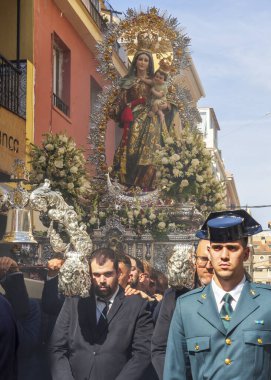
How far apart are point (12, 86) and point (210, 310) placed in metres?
10.9

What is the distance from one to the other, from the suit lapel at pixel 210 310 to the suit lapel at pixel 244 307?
0.07 m

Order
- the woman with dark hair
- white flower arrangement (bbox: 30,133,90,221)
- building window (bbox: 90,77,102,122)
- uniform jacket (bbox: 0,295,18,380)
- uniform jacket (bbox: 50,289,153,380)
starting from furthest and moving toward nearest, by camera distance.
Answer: building window (bbox: 90,77,102,122) < the woman with dark hair < white flower arrangement (bbox: 30,133,90,221) < uniform jacket (bbox: 50,289,153,380) < uniform jacket (bbox: 0,295,18,380)

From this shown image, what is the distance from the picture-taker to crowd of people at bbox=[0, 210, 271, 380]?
4.76 m

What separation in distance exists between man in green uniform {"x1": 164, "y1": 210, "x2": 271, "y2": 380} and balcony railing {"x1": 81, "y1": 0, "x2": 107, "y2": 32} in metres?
14.9

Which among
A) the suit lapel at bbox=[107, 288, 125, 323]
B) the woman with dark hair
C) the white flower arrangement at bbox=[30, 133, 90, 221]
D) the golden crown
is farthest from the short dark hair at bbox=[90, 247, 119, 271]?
the golden crown

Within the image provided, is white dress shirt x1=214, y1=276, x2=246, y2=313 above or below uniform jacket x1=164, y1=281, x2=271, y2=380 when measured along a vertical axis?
above

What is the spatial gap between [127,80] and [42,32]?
8.04 feet

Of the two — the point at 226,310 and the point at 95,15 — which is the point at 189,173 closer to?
the point at 226,310

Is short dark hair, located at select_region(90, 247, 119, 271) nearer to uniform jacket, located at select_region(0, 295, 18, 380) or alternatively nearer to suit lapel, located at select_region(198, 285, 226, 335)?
suit lapel, located at select_region(198, 285, 226, 335)

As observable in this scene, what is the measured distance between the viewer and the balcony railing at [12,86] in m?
14.7

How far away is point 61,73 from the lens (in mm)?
17953

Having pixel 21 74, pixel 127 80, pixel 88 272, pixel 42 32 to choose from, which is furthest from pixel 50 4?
pixel 88 272

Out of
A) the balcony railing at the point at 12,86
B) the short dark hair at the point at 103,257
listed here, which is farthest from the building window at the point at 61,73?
the short dark hair at the point at 103,257

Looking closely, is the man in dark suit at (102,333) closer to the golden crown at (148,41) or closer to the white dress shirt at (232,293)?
the white dress shirt at (232,293)
